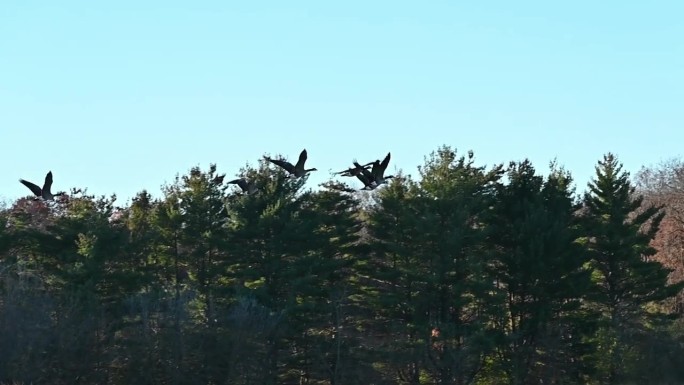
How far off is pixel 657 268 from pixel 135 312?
934 inches

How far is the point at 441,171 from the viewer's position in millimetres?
43500

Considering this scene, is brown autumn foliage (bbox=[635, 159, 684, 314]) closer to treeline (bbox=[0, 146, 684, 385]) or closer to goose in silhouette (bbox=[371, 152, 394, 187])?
treeline (bbox=[0, 146, 684, 385])

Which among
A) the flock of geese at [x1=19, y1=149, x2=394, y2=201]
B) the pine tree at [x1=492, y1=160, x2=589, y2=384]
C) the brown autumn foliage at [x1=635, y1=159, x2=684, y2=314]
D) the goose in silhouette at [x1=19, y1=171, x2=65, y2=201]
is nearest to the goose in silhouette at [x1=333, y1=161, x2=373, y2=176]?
the flock of geese at [x1=19, y1=149, x2=394, y2=201]

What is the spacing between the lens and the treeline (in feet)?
127

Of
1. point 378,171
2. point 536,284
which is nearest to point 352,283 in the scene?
point 536,284

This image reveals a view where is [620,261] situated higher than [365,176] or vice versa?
[620,261]

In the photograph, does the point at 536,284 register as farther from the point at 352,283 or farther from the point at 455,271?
the point at 352,283

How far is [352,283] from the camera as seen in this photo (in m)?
44.4

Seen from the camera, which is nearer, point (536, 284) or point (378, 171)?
point (378, 171)

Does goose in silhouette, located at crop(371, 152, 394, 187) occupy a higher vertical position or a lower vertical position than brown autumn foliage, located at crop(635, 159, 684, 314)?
lower

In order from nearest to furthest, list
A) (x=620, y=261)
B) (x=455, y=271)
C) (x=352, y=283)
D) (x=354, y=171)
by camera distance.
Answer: (x=354, y=171) → (x=455, y=271) → (x=352, y=283) → (x=620, y=261)

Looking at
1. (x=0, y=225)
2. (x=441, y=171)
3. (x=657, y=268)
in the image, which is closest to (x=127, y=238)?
(x=0, y=225)

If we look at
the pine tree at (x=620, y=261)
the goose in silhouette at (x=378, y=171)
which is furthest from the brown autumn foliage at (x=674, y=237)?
the goose in silhouette at (x=378, y=171)

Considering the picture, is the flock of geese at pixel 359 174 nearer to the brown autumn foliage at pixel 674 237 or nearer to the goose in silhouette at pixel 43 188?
the goose in silhouette at pixel 43 188
